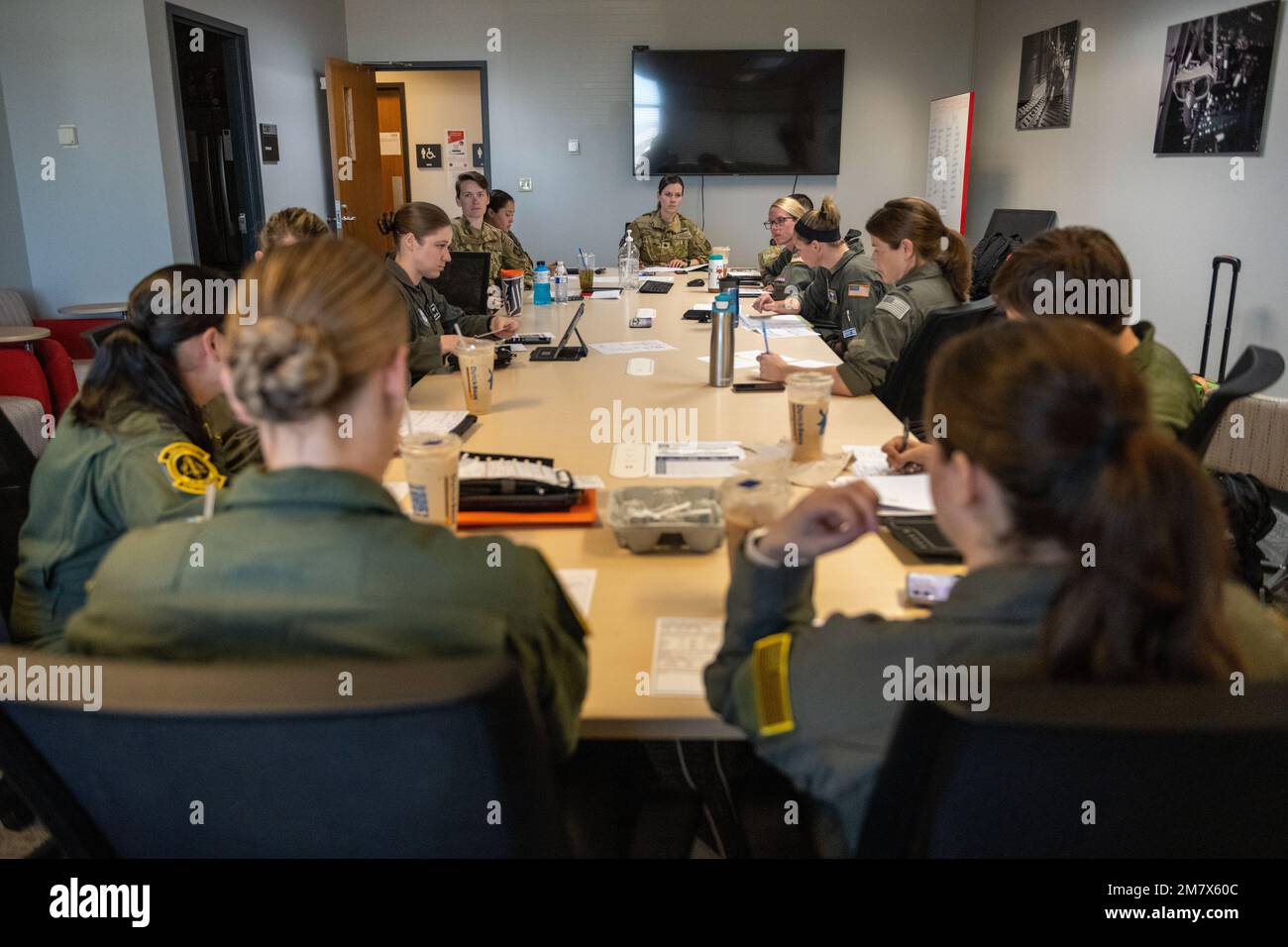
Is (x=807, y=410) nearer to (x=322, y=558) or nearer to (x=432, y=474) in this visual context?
(x=432, y=474)

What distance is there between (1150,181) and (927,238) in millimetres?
2611

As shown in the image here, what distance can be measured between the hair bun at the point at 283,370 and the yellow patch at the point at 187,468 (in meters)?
0.57

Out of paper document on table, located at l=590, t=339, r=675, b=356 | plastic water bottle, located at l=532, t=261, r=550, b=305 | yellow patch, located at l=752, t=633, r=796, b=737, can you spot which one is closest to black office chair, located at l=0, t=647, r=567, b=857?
yellow patch, located at l=752, t=633, r=796, b=737

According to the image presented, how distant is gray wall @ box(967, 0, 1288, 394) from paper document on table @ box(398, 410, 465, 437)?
3.56 m

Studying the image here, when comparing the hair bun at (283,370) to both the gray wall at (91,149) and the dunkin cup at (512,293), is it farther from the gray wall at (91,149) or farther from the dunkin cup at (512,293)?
the gray wall at (91,149)

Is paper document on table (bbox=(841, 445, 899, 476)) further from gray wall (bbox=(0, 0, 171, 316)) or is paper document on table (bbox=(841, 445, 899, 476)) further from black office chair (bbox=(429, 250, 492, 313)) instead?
gray wall (bbox=(0, 0, 171, 316))

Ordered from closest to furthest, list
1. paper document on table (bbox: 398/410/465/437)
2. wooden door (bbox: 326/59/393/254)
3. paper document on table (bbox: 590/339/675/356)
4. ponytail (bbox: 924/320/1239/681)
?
1. ponytail (bbox: 924/320/1239/681)
2. paper document on table (bbox: 398/410/465/437)
3. paper document on table (bbox: 590/339/675/356)
4. wooden door (bbox: 326/59/393/254)

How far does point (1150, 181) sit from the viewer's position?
515 cm

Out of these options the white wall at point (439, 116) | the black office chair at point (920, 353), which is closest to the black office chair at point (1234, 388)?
the black office chair at point (920, 353)

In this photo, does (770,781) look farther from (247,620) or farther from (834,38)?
(834,38)

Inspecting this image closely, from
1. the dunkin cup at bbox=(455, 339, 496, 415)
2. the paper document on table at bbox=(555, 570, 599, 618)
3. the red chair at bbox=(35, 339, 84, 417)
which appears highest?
the dunkin cup at bbox=(455, 339, 496, 415)

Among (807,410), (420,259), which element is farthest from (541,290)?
(807,410)

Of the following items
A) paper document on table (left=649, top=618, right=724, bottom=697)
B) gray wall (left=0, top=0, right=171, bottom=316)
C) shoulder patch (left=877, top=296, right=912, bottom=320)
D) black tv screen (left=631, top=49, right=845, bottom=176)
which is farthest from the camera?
black tv screen (left=631, top=49, right=845, bottom=176)

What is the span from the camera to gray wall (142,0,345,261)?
5121 mm
